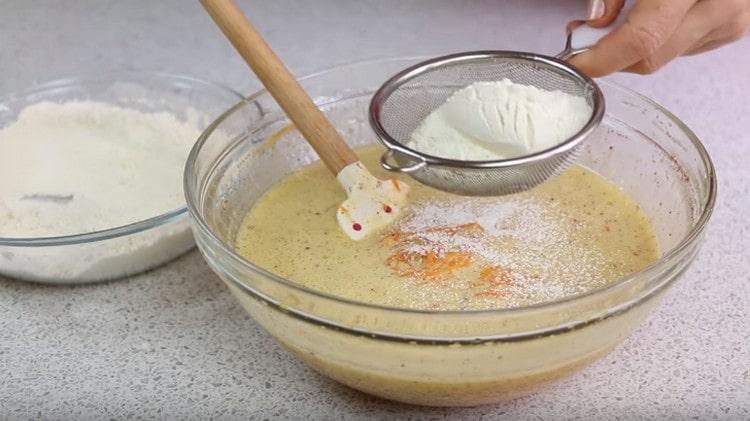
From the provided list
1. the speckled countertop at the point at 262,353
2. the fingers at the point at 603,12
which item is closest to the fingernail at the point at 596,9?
the fingers at the point at 603,12

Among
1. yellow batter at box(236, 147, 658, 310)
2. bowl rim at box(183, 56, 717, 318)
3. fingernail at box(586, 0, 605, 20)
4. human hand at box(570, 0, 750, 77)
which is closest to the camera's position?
bowl rim at box(183, 56, 717, 318)

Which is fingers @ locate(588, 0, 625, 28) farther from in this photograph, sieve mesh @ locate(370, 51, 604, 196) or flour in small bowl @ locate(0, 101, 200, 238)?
flour in small bowl @ locate(0, 101, 200, 238)

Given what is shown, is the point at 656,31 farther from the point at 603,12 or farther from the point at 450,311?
the point at 450,311

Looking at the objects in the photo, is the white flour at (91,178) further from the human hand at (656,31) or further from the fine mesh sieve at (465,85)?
the human hand at (656,31)

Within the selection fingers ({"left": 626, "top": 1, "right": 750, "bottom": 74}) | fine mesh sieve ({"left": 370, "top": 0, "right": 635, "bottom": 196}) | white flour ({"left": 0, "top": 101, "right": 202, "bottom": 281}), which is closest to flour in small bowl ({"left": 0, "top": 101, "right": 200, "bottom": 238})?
white flour ({"left": 0, "top": 101, "right": 202, "bottom": 281})

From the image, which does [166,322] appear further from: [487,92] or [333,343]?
[487,92]

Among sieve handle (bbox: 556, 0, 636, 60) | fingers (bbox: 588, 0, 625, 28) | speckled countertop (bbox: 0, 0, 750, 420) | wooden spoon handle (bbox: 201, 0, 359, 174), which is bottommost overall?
speckled countertop (bbox: 0, 0, 750, 420)

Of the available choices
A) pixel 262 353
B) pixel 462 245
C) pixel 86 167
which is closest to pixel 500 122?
pixel 462 245
